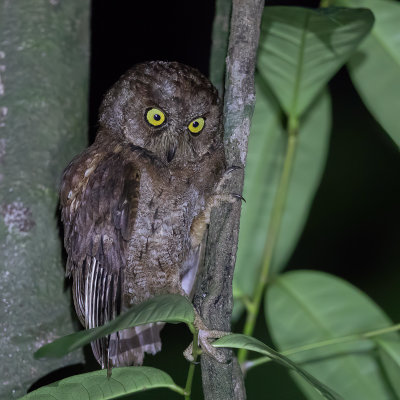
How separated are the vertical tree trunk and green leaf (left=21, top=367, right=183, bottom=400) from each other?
0.37 m

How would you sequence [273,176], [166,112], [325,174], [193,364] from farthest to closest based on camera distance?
Answer: [325,174] < [166,112] < [273,176] < [193,364]

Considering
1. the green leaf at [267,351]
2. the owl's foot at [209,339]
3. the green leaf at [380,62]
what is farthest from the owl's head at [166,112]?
the green leaf at [267,351]

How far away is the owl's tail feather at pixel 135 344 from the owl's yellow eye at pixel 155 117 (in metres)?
0.62

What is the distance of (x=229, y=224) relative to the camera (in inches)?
42.4

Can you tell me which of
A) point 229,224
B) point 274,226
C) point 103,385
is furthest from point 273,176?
point 103,385

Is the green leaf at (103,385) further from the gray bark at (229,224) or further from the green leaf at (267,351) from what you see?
the green leaf at (267,351)

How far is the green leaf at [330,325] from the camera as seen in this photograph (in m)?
1.33

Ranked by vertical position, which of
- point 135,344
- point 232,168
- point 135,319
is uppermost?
point 232,168

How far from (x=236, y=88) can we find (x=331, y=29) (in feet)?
0.98

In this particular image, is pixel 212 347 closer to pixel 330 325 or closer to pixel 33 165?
pixel 330 325

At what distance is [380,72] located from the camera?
4.44ft

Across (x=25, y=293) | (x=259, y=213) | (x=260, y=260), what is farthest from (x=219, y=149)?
(x=25, y=293)

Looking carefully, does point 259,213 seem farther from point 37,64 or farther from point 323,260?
point 323,260

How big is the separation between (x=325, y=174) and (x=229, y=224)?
154cm
